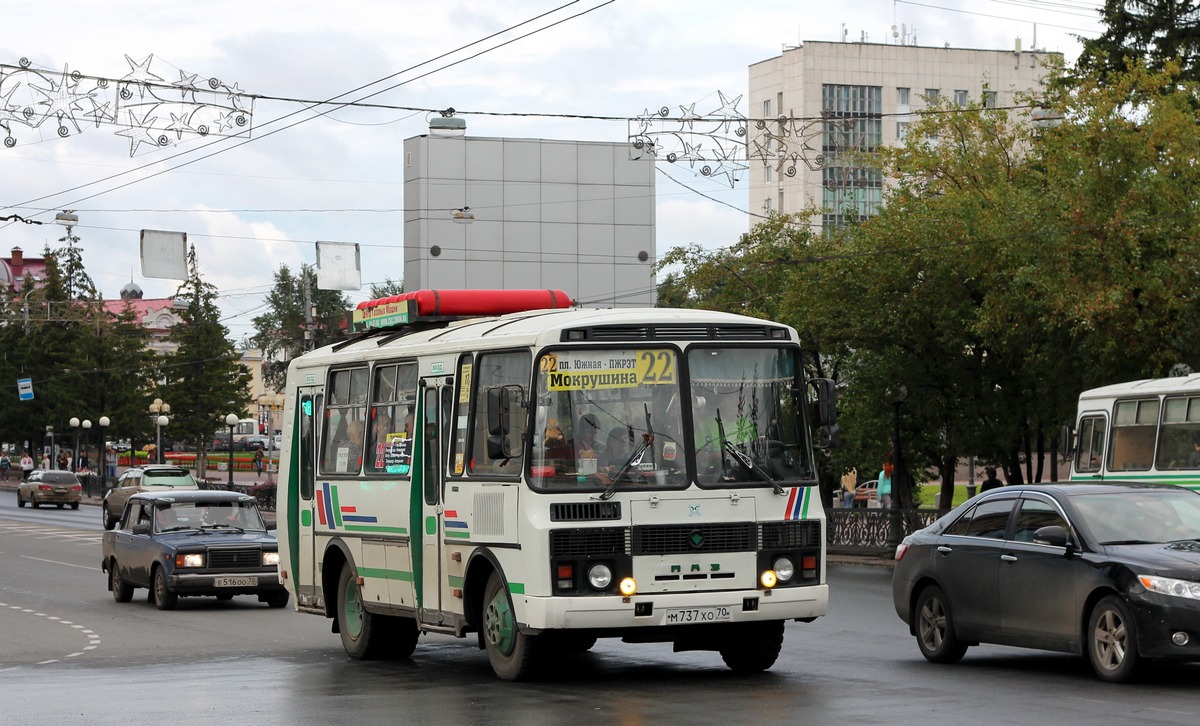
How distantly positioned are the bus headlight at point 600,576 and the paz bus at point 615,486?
0.01 metres

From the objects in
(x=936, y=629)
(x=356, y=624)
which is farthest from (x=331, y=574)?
(x=936, y=629)

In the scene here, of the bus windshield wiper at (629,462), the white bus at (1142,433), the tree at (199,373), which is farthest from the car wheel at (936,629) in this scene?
the tree at (199,373)

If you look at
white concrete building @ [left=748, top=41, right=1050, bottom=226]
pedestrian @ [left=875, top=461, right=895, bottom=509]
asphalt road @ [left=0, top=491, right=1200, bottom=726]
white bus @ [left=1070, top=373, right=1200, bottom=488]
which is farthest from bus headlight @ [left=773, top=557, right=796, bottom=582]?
white concrete building @ [left=748, top=41, right=1050, bottom=226]

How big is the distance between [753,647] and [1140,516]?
3.27m

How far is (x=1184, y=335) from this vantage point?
2866cm

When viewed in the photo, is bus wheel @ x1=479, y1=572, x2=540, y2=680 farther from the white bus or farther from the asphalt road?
the white bus

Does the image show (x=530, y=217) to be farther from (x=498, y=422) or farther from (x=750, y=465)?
(x=498, y=422)

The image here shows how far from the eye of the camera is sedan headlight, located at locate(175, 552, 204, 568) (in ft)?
75.9

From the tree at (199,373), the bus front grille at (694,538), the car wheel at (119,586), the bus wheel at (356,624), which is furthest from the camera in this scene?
the tree at (199,373)

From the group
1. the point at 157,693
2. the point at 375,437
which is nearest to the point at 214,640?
the point at 375,437

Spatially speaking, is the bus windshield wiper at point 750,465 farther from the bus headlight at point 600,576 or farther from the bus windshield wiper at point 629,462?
the bus headlight at point 600,576

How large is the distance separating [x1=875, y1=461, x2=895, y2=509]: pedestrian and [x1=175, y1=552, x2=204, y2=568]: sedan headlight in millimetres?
19295

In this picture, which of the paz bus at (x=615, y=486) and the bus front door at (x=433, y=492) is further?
the bus front door at (x=433, y=492)

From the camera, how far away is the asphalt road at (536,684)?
11.6 meters
